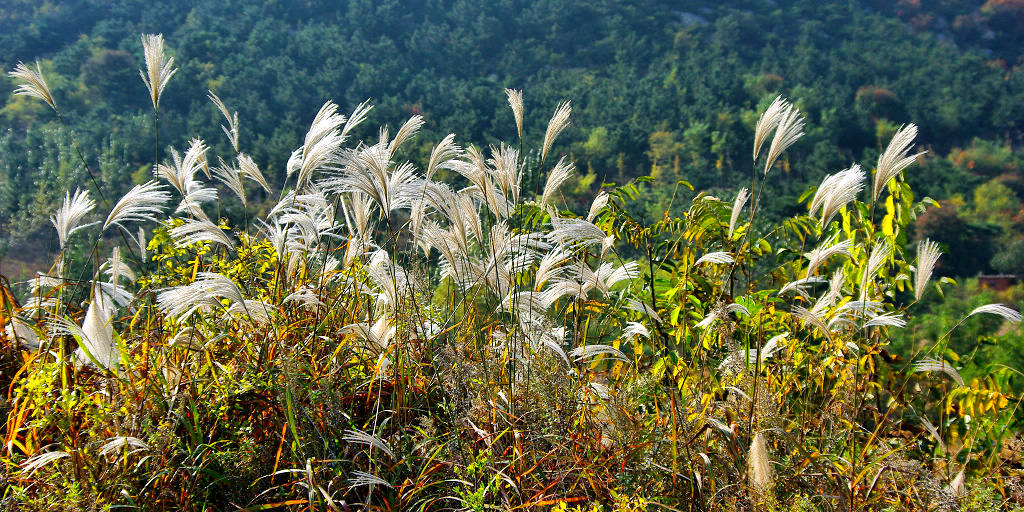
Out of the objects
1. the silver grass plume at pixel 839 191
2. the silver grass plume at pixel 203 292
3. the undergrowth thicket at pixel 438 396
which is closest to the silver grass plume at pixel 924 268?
the undergrowth thicket at pixel 438 396

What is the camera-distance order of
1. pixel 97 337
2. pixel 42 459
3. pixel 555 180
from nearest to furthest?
pixel 42 459, pixel 97 337, pixel 555 180

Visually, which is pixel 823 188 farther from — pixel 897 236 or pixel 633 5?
pixel 633 5

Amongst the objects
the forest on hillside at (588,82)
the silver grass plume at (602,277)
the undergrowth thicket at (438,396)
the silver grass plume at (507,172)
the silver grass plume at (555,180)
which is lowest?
the forest on hillside at (588,82)

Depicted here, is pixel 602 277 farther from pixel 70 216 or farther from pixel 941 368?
pixel 70 216

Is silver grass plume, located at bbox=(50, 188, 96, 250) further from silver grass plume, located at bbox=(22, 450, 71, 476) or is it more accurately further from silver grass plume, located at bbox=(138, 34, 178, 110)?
silver grass plume, located at bbox=(22, 450, 71, 476)

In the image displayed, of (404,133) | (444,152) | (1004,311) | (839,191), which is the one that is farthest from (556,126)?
(1004,311)

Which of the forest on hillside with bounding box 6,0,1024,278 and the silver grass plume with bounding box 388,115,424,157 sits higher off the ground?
the silver grass plume with bounding box 388,115,424,157

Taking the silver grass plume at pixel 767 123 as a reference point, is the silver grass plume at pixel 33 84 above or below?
above

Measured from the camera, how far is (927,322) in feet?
31.3

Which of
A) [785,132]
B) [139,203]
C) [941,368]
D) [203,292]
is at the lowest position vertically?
[941,368]

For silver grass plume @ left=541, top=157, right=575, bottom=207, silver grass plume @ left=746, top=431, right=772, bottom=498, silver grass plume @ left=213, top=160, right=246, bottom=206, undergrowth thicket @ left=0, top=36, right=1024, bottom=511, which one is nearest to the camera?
silver grass plume @ left=746, top=431, right=772, bottom=498

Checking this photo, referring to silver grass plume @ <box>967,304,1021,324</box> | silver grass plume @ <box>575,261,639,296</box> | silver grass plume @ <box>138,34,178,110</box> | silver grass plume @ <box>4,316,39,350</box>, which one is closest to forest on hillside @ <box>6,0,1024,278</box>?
silver grass plume @ <box>4,316,39,350</box>

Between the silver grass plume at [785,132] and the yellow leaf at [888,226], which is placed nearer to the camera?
the silver grass plume at [785,132]

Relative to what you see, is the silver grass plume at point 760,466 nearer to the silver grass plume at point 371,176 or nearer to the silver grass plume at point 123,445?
the silver grass plume at point 371,176
